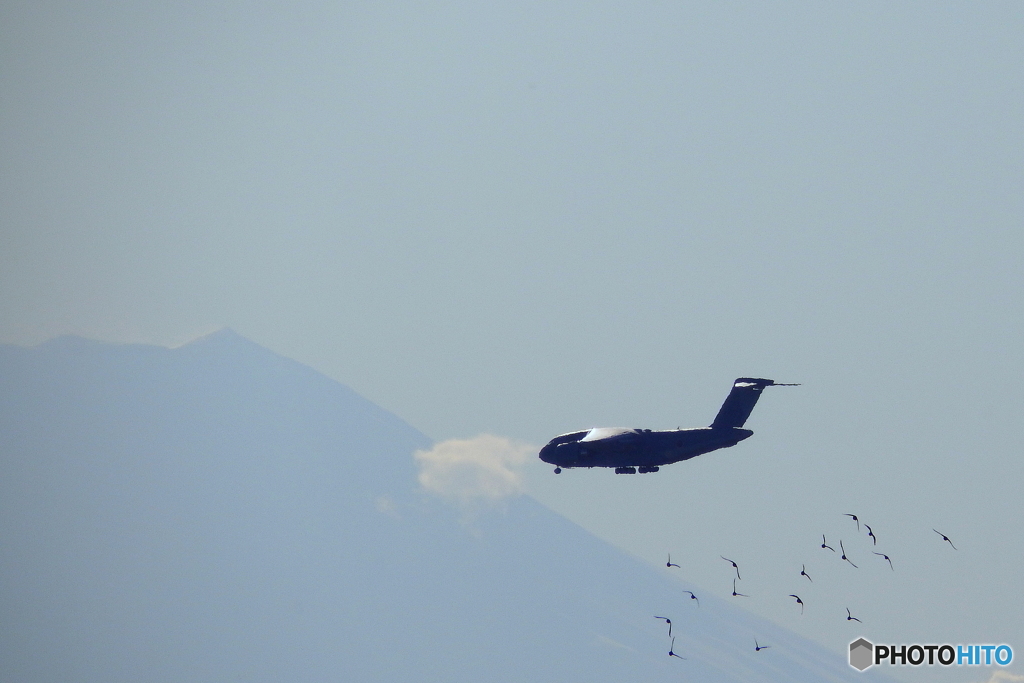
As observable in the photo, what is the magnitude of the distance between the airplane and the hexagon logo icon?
24.8m

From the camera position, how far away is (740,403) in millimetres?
104875

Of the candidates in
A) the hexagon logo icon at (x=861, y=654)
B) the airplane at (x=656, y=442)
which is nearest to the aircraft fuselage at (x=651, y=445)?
the airplane at (x=656, y=442)

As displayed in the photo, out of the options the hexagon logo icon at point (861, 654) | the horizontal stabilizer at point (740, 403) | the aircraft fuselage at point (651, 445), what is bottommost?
the hexagon logo icon at point (861, 654)

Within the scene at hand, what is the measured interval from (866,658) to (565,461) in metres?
35.4

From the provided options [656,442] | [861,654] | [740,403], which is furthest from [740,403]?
[861,654]

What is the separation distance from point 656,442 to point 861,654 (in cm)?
3203

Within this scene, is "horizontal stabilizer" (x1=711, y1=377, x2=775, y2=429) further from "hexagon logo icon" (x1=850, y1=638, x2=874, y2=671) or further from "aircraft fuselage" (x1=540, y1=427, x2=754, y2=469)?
"hexagon logo icon" (x1=850, y1=638, x2=874, y2=671)

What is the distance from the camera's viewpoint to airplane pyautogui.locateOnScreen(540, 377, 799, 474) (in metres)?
101

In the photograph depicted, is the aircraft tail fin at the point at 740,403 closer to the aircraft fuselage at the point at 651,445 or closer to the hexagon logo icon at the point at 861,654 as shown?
the aircraft fuselage at the point at 651,445

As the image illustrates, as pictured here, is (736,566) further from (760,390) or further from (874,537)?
(760,390)

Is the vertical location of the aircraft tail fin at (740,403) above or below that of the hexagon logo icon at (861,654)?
above

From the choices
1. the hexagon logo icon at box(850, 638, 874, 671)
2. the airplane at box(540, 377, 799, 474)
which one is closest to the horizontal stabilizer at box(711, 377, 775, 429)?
the airplane at box(540, 377, 799, 474)

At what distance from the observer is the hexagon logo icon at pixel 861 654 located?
104125 millimetres

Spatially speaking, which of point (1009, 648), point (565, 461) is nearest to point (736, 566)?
point (565, 461)
